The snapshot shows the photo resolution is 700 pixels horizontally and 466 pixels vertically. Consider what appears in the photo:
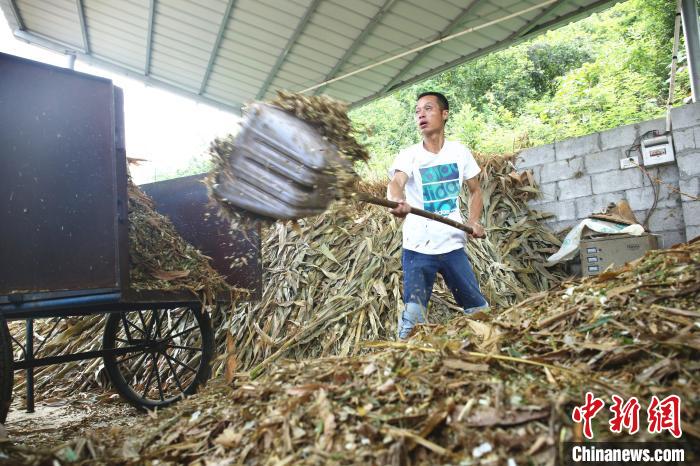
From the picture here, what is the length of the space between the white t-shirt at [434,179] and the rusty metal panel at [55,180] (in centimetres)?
190

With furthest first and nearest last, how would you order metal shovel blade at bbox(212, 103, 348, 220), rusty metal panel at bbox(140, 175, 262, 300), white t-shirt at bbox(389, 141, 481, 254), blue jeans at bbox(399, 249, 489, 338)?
rusty metal panel at bbox(140, 175, 262, 300)
white t-shirt at bbox(389, 141, 481, 254)
blue jeans at bbox(399, 249, 489, 338)
metal shovel blade at bbox(212, 103, 348, 220)

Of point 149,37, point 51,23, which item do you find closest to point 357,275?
point 149,37

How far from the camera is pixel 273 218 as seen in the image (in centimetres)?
289

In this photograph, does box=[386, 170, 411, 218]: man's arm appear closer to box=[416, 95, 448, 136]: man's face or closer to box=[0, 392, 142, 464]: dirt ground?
box=[416, 95, 448, 136]: man's face

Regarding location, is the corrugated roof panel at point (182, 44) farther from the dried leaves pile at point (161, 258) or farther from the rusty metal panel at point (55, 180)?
the rusty metal panel at point (55, 180)

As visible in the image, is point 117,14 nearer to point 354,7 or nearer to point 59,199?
point 354,7

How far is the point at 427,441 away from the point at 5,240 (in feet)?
7.52

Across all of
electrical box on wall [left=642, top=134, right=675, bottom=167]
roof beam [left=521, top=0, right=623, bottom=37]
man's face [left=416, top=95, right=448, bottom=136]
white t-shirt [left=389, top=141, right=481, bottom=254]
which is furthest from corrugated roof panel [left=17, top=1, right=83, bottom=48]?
electrical box on wall [left=642, top=134, right=675, bottom=167]

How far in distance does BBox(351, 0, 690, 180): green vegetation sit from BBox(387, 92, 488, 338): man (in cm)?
230

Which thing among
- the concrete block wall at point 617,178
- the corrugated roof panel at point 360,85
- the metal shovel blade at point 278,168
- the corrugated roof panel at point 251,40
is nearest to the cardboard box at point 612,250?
the concrete block wall at point 617,178

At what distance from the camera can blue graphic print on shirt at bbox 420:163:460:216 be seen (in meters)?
3.59

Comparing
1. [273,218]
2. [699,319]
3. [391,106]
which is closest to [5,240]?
[273,218]

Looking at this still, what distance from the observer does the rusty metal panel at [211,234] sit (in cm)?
386

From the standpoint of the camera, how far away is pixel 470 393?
1.78m
